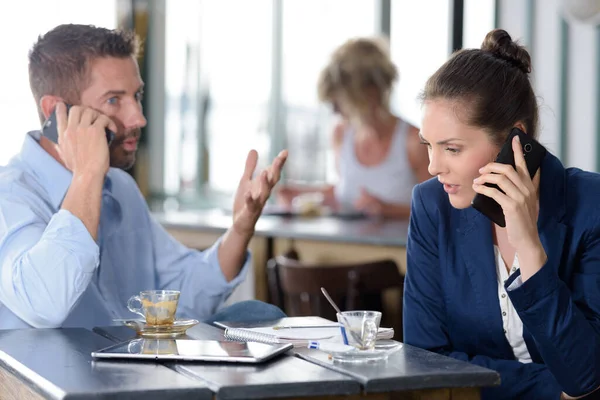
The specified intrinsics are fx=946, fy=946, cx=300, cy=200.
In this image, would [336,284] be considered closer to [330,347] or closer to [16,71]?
[330,347]

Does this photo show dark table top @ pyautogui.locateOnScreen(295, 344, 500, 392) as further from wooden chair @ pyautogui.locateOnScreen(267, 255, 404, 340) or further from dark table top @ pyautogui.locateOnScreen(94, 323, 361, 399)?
wooden chair @ pyautogui.locateOnScreen(267, 255, 404, 340)

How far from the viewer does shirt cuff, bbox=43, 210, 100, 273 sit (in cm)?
199

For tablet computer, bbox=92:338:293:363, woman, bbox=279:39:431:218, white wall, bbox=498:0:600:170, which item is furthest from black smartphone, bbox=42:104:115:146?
white wall, bbox=498:0:600:170

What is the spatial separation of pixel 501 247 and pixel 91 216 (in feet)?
3.03

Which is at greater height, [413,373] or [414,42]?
[414,42]

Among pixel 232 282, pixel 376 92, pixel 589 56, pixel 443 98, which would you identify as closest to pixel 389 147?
pixel 376 92

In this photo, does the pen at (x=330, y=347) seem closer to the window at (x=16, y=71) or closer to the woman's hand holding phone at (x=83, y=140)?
the woman's hand holding phone at (x=83, y=140)

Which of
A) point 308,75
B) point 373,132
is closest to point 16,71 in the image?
point 308,75

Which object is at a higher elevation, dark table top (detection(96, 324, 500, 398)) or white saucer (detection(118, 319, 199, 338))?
dark table top (detection(96, 324, 500, 398))

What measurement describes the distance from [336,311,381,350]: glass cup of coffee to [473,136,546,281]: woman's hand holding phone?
40cm

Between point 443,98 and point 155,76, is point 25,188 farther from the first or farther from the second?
point 155,76

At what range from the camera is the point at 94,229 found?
2.07m

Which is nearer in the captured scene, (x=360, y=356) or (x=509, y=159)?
(x=360, y=356)

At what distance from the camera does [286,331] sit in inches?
73.4
